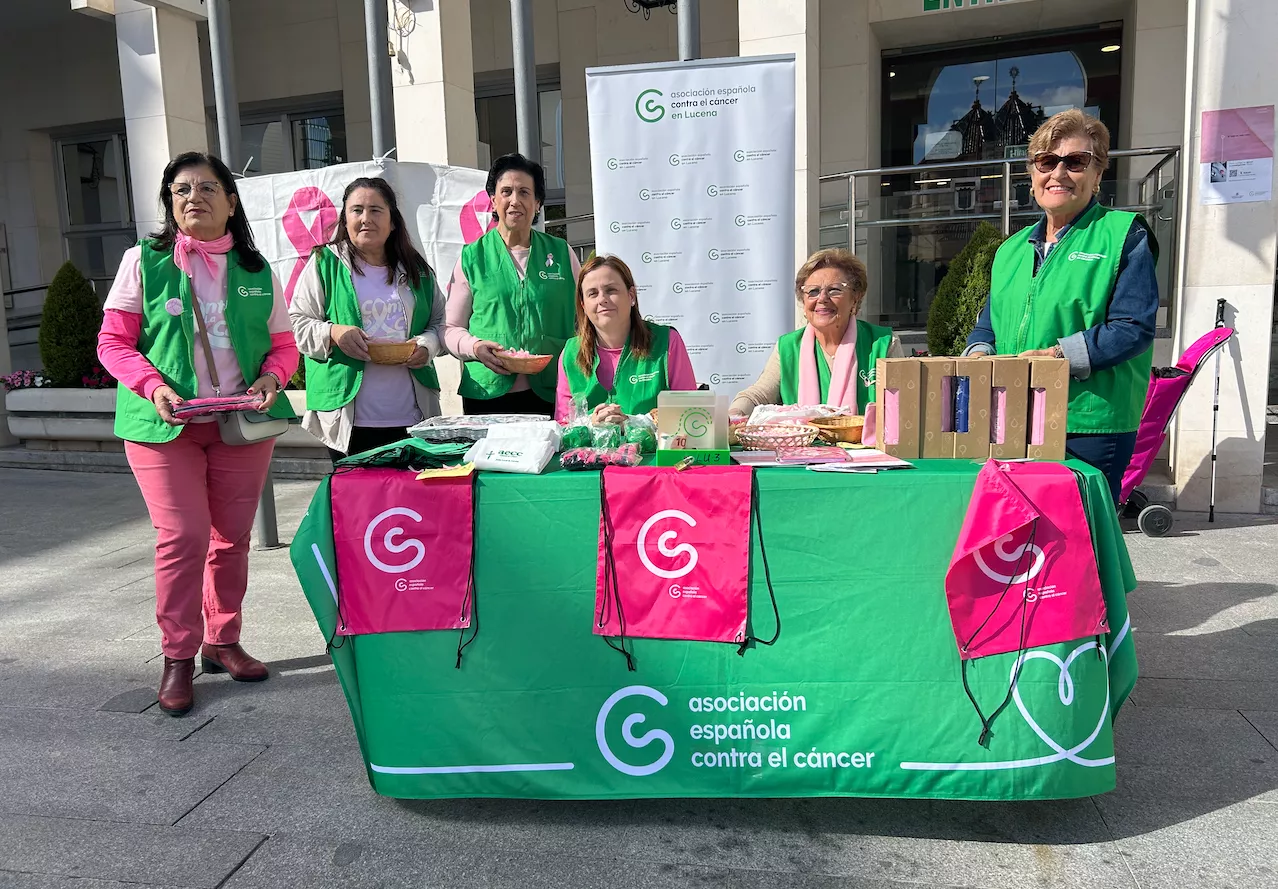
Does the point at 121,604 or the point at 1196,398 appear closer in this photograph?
the point at 121,604

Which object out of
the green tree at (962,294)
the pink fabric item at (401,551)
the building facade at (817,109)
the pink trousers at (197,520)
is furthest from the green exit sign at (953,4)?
the pink fabric item at (401,551)

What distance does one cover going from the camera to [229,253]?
11.5 feet

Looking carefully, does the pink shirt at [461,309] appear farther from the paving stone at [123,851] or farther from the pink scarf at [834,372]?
the paving stone at [123,851]

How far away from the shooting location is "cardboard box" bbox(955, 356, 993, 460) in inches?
101

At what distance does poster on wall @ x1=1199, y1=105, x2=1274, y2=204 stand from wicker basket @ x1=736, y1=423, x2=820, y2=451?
14.5ft

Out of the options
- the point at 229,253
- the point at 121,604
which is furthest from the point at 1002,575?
the point at 121,604

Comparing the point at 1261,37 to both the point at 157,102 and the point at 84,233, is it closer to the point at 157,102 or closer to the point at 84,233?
the point at 157,102

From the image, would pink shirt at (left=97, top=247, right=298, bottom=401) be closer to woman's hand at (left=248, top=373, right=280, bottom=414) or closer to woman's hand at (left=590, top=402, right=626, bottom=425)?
woman's hand at (left=248, top=373, right=280, bottom=414)

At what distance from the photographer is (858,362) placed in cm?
350

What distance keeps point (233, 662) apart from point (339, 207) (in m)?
→ 3.15

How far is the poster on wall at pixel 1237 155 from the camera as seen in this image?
18.4ft

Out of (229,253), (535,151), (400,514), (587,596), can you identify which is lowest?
(587,596)

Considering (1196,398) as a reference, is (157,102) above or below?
above

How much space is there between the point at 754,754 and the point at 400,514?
1.20 m
